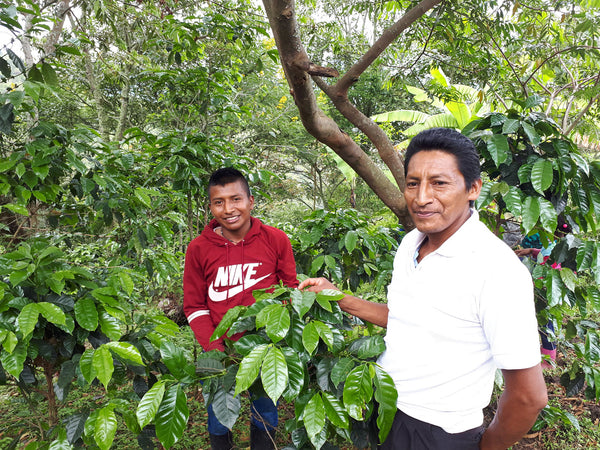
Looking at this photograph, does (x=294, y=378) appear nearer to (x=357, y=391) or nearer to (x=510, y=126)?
(x=357, y=391)

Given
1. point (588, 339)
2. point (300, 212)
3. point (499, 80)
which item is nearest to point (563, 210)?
point (588, 339)

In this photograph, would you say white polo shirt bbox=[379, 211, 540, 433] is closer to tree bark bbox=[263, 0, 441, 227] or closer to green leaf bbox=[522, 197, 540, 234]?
green leaf bbox=[522, 197, 540, 234]

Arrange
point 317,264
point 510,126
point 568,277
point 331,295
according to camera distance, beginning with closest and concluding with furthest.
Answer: point 331,295 → point 510,126 → point 568,277 → point 317,264

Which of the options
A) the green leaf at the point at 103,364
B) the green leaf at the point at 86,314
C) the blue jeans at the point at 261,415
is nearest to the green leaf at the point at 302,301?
the green leaf at the point at 103,364

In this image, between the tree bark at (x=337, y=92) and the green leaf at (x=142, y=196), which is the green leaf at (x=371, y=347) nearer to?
the tree bark at (x=337, y=92)

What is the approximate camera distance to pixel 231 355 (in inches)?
43.2

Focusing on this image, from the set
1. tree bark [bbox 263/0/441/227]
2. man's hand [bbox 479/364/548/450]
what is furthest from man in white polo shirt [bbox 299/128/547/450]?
tree bark [bbox 263/0/441/227]

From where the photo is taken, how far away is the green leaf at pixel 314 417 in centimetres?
87

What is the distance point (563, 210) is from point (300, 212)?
7941 mm

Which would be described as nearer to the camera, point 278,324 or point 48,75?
point 278,324

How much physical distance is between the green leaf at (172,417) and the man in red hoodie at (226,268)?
0.81 meters

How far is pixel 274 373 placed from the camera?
0.86 meters

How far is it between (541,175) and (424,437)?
97 cm

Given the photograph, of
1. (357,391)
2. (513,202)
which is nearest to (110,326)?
(357,391)
